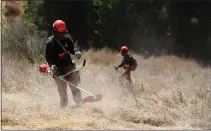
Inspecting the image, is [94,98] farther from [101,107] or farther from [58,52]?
[58,52]

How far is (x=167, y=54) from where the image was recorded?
25438 millimetres

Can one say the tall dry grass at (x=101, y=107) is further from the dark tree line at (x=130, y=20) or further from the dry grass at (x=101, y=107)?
the dark tree line at (x=130, y=20)

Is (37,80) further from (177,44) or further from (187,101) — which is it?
(177,44)

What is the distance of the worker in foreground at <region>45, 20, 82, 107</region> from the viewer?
895cm

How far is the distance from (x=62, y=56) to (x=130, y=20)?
18.6 metres

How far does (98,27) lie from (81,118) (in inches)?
823

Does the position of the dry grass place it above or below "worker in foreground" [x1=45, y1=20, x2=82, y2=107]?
below

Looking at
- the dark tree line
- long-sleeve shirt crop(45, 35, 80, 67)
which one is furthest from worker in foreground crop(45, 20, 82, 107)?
the dark tree line

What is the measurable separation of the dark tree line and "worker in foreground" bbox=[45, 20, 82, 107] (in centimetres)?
1618

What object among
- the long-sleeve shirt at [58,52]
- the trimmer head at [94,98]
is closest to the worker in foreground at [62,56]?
the long-sleeve shirt at [58,52]

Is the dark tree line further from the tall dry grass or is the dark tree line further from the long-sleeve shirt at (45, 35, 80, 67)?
the long-sleeve shirt at (45, 35, 80, 67)

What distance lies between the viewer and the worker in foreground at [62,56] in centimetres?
895

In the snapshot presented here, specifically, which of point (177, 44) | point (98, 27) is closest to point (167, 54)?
point (177, 44)

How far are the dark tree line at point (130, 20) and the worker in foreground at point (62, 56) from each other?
1618cm
